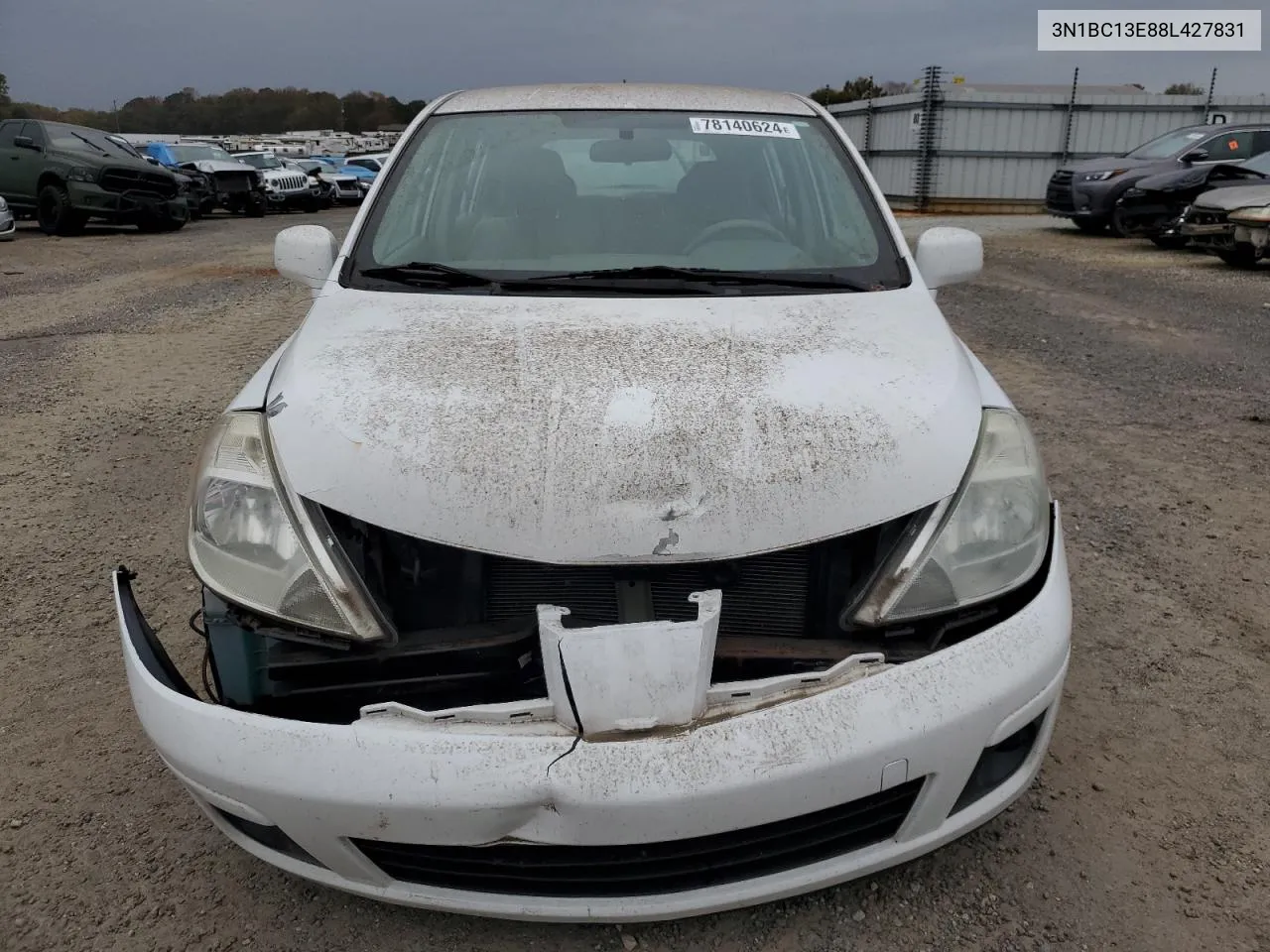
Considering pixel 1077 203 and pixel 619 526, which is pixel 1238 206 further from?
pixel 619 526

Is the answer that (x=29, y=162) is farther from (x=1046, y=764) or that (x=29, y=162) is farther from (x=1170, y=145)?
(x=1170, y=145)

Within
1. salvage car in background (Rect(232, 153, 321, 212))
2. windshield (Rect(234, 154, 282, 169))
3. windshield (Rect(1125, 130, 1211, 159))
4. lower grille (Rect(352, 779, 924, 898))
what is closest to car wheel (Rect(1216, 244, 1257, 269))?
windshield (Rect(1125, 130, 1211, 159))

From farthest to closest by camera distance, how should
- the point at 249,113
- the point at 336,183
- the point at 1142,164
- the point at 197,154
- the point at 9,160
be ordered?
the point at 249,113
the point at 336,183
the point at 197,154
the point at 9,160
the point at 1142,164

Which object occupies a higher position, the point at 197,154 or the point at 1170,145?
the point at 197,154

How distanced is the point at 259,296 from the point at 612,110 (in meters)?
7.06

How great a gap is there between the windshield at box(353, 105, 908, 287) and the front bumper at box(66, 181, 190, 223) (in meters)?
14.0

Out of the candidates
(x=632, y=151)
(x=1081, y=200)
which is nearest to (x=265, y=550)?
(x=632, y=151)

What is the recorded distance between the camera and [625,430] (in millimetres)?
1619

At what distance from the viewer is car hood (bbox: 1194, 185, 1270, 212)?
9766 millimetres

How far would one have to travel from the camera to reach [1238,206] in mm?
9836

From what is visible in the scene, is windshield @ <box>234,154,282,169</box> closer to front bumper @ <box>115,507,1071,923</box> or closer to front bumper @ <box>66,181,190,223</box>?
front bumper @ <box>66,181,190,223</box>

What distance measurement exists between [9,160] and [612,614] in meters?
16.7

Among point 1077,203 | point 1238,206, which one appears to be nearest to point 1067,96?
point 1077,203

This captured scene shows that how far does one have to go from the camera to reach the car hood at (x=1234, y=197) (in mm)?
9766
